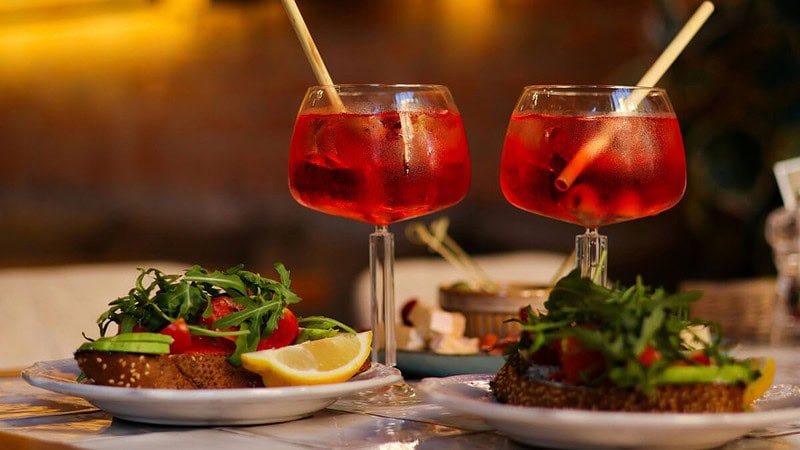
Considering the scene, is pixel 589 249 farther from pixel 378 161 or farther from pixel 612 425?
pixel 612 425

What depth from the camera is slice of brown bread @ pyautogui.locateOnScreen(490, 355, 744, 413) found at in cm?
94

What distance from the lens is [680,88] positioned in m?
4.49

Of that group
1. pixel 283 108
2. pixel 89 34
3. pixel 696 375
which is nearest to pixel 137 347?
pixel 696 375

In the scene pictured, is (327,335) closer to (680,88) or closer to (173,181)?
(173,181)

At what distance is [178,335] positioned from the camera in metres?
1.12

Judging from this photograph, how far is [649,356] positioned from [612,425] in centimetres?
7

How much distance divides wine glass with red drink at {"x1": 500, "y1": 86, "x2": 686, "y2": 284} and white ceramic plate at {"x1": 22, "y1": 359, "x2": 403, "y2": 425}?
33 cm

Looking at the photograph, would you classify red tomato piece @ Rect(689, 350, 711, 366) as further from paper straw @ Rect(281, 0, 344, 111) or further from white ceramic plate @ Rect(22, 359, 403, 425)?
paper straw @ Rect(281, 0, 344, 111)

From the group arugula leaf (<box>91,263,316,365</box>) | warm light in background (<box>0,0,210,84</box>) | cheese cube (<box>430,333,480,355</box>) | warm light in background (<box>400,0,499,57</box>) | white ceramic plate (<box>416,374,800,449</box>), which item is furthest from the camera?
warm light in background (<box>400,0,499,57</box>)

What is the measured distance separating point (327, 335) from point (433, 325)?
→ 0.45 metres

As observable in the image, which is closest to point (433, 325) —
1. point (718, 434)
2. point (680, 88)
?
point (718, 434)

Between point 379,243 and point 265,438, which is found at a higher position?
point 379,243

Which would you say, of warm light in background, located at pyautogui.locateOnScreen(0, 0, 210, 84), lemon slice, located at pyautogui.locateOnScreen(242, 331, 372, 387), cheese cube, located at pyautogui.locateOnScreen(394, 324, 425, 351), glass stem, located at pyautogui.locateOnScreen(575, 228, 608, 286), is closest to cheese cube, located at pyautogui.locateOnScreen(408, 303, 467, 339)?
cheese cube, located at pyautogui.locateOnScreen(394, 324, 425, 351)

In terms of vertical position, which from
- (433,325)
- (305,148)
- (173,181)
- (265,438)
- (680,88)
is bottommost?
(265,438)
